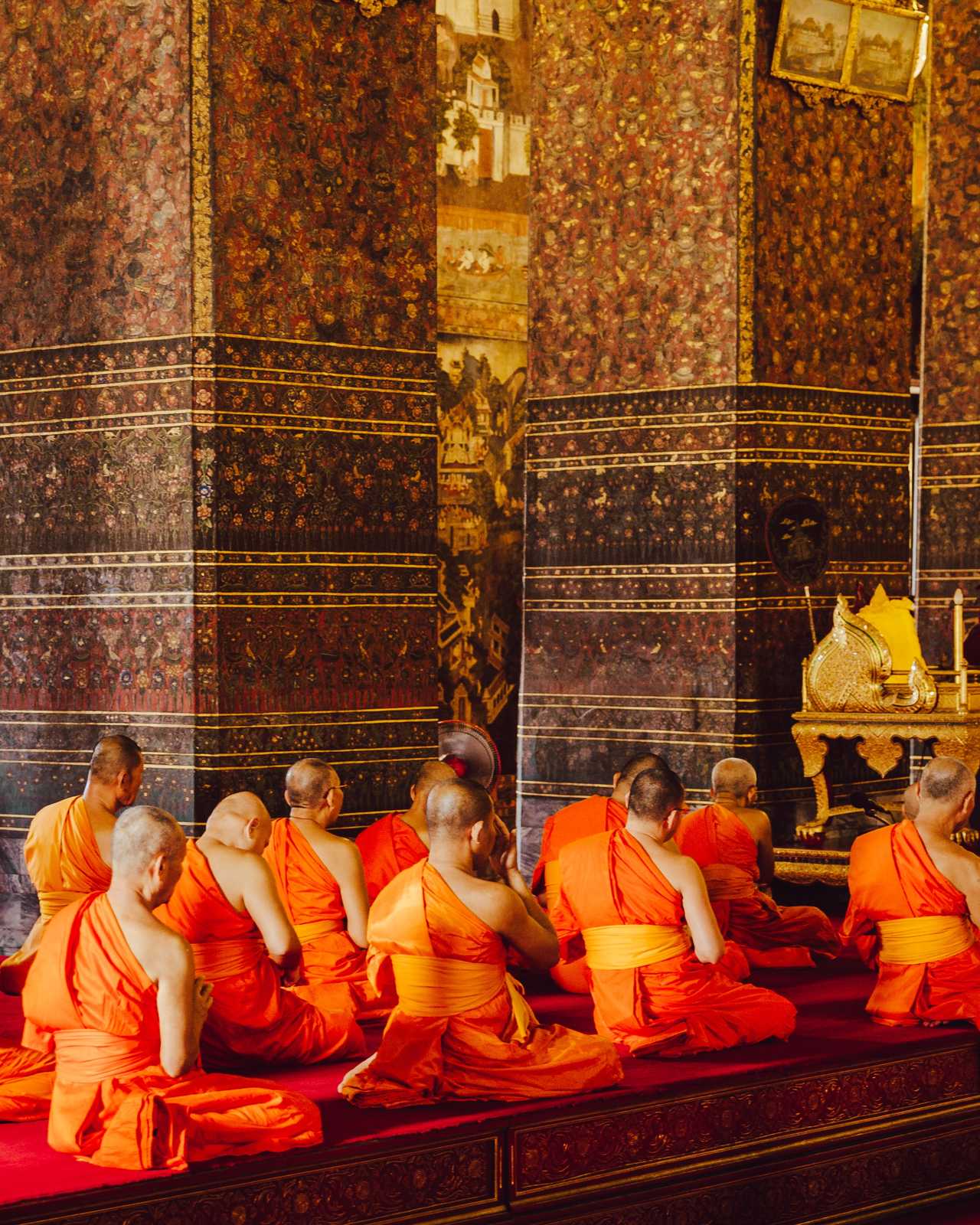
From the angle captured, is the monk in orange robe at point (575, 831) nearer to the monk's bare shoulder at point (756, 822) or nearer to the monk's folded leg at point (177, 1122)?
the monk's bare shoulder at point (756, 822)

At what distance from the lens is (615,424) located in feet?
35.9

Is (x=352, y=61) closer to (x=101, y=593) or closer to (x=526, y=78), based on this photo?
(x=101, y=593)

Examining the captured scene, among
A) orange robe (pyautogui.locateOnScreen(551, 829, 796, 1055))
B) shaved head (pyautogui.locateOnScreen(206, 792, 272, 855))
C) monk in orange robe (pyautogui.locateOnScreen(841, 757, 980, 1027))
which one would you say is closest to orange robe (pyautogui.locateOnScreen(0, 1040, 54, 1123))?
shaved head (pyautogui.locateOnScreen(206, 792, 272, 855))

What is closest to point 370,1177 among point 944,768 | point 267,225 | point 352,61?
point 944,768

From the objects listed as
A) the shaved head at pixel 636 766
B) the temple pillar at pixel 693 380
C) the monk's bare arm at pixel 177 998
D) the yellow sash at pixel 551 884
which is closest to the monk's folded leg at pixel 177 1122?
the monk's bare arm at pixel 177 998

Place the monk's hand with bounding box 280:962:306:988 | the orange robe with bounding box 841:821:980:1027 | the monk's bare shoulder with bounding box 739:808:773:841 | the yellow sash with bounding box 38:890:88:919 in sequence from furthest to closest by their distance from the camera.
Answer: the monk's bare shoulder with bounding box 739:808:773:841 → the yellow sash with bounding box 38:890:88:919 → the orange robe with bounding box 841:821:980:1027 → the monk's hand with bounding box 280:962:306:988

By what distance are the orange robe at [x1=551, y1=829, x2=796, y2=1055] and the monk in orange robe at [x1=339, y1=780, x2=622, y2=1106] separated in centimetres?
62

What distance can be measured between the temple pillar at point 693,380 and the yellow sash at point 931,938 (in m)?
3.18

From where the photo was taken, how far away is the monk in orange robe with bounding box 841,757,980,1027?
7.03m

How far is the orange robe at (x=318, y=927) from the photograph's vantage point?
739 cm

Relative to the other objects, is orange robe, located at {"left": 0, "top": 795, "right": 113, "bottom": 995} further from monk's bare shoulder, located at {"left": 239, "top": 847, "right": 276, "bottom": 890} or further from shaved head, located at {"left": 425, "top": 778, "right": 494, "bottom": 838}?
shaved head, located at {"left": 425, "top": 778, "right": 494, "bottom": 838}

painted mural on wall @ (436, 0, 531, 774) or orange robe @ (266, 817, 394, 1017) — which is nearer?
orange robe @ (266, 817, 394, 1017)

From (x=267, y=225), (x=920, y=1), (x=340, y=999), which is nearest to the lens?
(x=340, y=999)

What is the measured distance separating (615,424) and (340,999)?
180 inches
